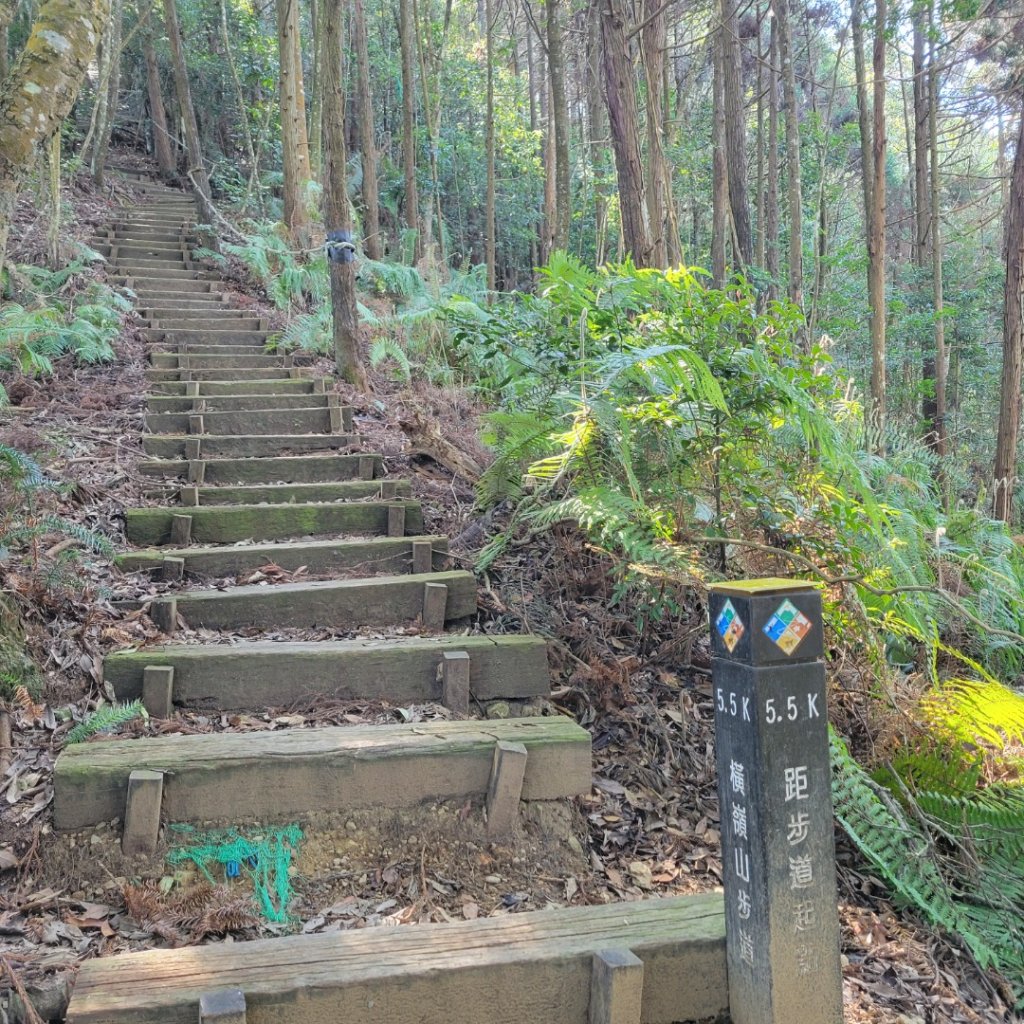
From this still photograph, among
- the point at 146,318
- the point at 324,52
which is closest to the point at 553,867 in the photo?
the point at 324,52

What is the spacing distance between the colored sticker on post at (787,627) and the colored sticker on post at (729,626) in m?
0.07

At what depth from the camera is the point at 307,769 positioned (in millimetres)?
2830

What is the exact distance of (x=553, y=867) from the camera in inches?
115

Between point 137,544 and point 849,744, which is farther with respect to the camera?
point 137,544

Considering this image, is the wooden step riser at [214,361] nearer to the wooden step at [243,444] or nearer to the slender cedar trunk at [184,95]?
the wooden step at [243,444]

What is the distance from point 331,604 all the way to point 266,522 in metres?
1.17

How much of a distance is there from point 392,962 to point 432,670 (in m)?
1.55

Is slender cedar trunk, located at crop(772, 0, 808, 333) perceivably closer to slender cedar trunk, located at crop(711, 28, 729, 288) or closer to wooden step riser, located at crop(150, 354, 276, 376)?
slender cedar trunk, located at crop(711, 28, 729, 288)

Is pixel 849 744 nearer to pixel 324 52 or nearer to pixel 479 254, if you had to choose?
pixel 324 52

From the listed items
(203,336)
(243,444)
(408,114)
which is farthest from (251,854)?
(408,114)

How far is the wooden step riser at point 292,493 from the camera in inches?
211

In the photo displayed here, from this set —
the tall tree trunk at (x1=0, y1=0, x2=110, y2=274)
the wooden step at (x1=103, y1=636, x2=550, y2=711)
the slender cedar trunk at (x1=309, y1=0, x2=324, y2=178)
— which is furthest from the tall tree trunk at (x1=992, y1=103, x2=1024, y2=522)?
the slender cedar trunk at (x1=309, y1=0, x2=324, y2=178)

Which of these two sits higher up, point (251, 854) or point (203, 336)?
A: point (203, 336)

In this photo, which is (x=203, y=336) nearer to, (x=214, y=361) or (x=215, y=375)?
(x=214, y=361)
